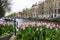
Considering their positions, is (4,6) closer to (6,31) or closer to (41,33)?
(6,31)

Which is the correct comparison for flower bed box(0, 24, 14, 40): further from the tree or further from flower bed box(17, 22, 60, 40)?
the tree

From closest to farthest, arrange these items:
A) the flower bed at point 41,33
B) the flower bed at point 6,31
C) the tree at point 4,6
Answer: the flower bed at point 41,33
the flower bed at point 6,31
the tree at point 4,6

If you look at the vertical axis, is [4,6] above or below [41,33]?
above

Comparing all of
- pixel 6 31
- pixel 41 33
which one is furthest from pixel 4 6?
pixel 41 33

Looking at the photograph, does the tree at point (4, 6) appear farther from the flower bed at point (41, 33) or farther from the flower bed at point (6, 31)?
the flower bed at point (41, 33)

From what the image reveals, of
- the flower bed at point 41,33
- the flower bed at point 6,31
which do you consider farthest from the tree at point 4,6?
the flower bed at point 41,33

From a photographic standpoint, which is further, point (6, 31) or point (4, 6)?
point (4, 6)

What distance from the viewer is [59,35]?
509 cm

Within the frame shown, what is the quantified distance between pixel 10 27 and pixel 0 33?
2.52 feet

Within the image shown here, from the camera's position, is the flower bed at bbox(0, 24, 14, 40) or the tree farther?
the tree

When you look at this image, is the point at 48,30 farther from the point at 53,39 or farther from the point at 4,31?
the point at 4,31

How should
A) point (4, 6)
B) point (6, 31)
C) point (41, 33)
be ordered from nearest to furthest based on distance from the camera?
1. point (41, 33)
2. point (6, 31)
3. point (4, 6)

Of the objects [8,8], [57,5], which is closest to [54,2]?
[57,5]

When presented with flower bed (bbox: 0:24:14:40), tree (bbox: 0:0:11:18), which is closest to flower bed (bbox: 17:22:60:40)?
flower bed (bbox: 0:24:14:40)
